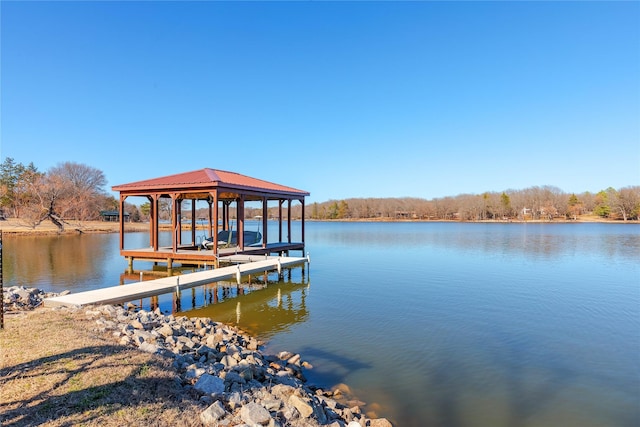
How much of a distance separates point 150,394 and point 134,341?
1930 mm

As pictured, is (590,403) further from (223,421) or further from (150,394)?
(150,394)

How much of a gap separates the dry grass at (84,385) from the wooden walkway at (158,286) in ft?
10.7

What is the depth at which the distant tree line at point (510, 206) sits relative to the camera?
6469 centimetres

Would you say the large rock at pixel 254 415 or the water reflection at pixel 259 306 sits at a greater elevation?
the large rock at pixel 254 415

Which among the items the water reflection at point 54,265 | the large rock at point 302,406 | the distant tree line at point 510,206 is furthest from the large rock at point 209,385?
the distant tree line at point 510,206

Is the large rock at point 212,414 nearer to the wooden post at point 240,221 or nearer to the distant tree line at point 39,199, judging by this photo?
the wooden post at point 240,221

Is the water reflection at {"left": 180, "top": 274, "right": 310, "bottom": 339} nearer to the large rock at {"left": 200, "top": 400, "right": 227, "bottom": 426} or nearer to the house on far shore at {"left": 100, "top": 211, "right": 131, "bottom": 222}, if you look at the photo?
the large rock at {"left": 200, "top": 400, "right": 227, "bottom": 426}

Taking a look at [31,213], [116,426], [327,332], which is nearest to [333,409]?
[116,426]

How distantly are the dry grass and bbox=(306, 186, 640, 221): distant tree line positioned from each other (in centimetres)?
7787

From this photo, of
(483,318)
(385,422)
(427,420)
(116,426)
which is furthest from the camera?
(483,318)

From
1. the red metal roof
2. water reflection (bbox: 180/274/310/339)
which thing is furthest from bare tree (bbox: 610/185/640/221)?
water reflection (bbox: 180/274/310/339)

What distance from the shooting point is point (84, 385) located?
3410 mm

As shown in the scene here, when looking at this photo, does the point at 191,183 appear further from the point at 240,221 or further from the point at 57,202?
the point at 57,202

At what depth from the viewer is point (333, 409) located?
4.39m
